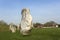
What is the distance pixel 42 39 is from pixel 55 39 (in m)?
1.03

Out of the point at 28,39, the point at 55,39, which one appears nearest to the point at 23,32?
the point at 28,39

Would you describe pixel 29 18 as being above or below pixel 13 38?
above

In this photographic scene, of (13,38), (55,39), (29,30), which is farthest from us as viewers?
(29,30)

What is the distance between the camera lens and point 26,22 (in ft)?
68.3

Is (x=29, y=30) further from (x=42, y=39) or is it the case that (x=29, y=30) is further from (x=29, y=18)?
(x=42, y=39)

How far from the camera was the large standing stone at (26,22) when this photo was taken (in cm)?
2014

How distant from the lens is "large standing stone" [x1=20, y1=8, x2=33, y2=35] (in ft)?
66.1

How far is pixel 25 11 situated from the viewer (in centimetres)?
2103

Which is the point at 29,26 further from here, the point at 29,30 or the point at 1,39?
the point at 1,39

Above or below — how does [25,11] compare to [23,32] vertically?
above

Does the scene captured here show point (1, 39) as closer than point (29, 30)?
Yes

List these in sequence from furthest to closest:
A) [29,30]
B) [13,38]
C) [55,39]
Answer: [29,30], [13,38], [55,39]

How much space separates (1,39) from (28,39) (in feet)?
8.37

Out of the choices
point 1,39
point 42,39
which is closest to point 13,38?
point 1,39
